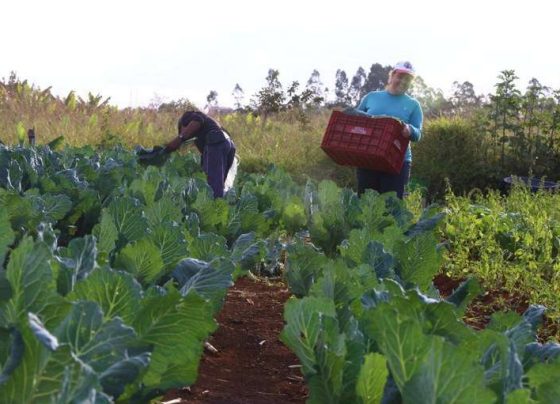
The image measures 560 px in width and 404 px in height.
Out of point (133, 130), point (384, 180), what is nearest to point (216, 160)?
point (384, 180)

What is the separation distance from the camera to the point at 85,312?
62.4 inches

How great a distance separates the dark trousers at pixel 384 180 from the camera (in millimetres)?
8062

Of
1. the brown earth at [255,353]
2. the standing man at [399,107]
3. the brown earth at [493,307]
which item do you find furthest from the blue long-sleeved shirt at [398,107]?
the brown earth at [255,353]

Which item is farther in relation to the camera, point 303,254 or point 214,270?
point 303,254

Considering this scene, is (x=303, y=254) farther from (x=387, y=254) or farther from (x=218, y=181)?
(x=218, y=181)

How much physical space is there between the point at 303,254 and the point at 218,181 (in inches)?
180

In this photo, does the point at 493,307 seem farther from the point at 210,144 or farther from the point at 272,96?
the point at 272,96

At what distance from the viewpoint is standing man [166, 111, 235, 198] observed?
26.2 feet

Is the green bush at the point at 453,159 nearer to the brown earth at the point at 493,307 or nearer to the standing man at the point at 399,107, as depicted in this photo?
the standing man at the point at 399,107

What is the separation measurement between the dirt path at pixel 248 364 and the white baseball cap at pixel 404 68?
9.88 ft

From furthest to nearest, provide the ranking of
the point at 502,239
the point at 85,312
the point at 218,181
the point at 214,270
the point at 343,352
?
1. the point at 218,181
2. the point at 502,239
3. the point at 214,270
4. the point at 343,352
5. the point at 85,312

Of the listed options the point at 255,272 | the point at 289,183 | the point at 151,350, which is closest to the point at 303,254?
the point at 151,350

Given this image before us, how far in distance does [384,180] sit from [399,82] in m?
0.94

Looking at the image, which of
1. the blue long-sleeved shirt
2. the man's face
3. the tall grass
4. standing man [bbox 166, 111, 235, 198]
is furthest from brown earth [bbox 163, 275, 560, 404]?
the tall grass
